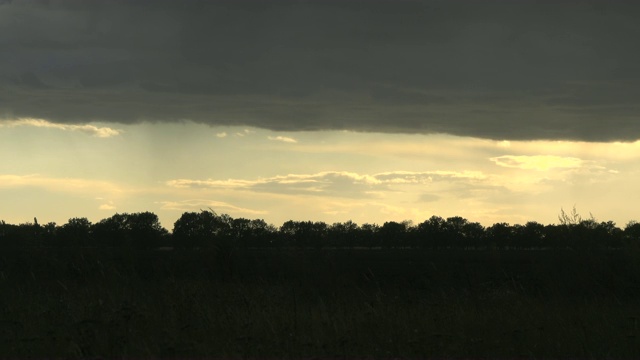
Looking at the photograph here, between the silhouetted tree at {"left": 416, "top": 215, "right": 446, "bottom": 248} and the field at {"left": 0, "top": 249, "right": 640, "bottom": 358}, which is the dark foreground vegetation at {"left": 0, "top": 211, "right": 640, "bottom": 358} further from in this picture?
the silhouetted tree at {"left": 416, "top": 215, "right": 446, "bottom": 248}

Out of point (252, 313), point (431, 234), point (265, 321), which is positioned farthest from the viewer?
point (431, 234)

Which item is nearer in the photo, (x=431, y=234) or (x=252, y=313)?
(x=252, y=313)

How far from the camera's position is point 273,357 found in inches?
351

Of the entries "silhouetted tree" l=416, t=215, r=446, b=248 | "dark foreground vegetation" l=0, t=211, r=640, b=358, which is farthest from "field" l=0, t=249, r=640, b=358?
"silhouetted tree" l=416, t=215, r=446, b=248

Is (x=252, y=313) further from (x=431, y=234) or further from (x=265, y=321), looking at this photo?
(x=431, y=234)

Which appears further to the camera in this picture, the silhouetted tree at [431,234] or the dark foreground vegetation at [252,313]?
the silhouetted tree at [431,234]

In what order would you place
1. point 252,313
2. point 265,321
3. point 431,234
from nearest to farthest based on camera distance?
point 265,321 < point 252,313 < point 431,234

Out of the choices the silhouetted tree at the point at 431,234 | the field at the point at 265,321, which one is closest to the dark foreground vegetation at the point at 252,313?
the field at the point at 265,321

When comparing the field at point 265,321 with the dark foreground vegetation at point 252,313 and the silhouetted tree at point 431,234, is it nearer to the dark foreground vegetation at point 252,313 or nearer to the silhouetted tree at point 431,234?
the dark foreground vegetation at point 252,313

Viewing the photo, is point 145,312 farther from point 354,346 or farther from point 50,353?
point 354,346

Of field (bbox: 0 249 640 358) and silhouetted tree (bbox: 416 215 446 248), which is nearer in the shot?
field (bbox: 0 249 640 358)

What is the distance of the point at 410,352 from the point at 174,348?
115 inches

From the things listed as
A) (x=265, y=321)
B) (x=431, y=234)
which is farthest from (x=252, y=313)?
(x=431, y=234)

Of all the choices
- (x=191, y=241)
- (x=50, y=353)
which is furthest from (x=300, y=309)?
(x=191, y=241)
